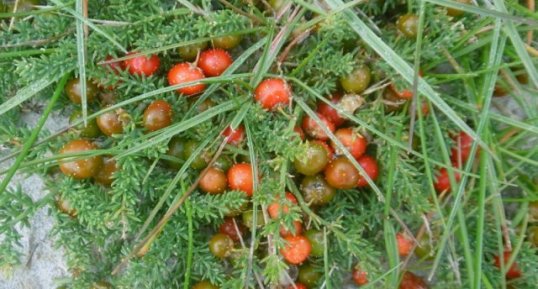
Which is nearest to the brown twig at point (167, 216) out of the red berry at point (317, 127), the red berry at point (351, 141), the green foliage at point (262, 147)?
the green foliage at point (262, 147)

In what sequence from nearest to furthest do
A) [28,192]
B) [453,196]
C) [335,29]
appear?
[335,29]
[453,196]
[28,192]

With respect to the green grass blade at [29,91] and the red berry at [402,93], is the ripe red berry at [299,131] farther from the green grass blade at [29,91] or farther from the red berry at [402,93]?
the green grass blade at [29,91]

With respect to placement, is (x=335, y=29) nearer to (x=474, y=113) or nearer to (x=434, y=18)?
(x=434, y=18)

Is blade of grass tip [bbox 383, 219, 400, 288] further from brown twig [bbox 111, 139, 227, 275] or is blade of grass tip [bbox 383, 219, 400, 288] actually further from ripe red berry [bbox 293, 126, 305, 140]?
brown twig [bbox 111, 139, 227, 275]

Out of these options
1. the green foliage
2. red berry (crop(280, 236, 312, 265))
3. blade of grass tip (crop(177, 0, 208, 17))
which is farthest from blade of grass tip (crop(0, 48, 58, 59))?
red berry (crop(280, 236, 312, 265))

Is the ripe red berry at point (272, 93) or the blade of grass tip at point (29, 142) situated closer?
the blade of grass tip at point (29, 142)

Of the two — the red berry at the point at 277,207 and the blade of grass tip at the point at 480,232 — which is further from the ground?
the blade of grass tip at the point at 480,232

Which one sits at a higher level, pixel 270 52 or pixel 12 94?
pixel 270 52

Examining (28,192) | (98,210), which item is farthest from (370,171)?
(28,192)
